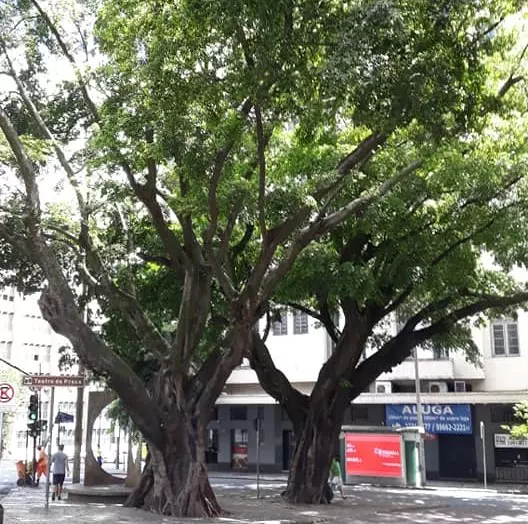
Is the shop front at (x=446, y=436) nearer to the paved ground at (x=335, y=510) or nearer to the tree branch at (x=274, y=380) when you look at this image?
the paved ground at (x=335, y=510)

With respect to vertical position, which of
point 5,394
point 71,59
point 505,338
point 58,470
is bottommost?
point 58,470

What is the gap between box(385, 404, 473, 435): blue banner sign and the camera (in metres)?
31.8

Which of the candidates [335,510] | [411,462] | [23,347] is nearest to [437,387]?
[411,462]

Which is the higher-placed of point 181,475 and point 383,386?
point 383,386

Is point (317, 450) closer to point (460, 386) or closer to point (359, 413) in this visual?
point (460, 386)

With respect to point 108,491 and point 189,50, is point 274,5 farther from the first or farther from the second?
point 108,491

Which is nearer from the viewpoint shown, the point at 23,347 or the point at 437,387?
the point at 437,387

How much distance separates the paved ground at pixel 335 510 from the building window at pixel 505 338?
804 centimetres

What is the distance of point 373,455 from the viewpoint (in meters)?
27.2

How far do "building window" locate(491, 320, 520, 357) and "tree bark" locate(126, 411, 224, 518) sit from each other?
19567 millimetres

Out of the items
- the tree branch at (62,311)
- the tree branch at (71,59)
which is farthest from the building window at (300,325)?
the tree branch at (71,59)

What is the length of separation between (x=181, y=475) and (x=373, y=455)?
44.6 ft

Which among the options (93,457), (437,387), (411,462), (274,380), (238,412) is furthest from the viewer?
(238,412)

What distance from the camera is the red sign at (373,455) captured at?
26734 mm
